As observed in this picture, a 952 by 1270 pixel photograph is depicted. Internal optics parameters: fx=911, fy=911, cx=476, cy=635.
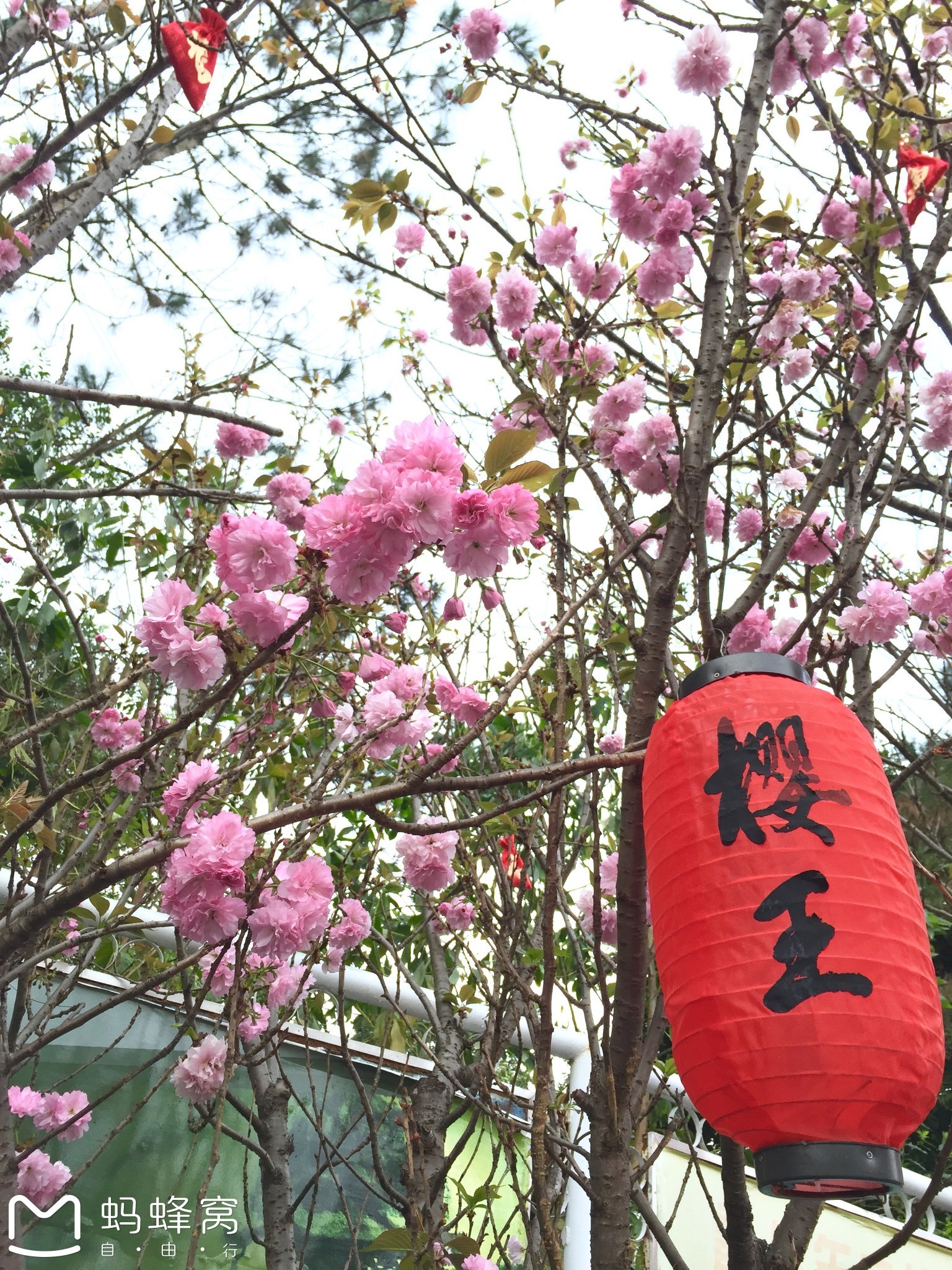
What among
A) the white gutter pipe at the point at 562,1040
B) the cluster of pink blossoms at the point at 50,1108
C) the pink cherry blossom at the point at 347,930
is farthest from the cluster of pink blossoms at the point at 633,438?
the cluster of pink blossoms at the point at 50,1108

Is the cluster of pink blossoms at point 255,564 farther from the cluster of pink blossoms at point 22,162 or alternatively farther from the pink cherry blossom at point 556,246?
the cluster of pink blossoms at point 22,162

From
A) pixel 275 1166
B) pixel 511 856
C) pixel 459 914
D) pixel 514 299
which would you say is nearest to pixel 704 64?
pixel 514 299

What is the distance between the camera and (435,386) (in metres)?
2.98

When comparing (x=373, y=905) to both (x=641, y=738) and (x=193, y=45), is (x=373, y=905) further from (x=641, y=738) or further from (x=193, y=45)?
(x=193, y=45)

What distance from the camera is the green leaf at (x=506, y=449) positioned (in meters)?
0.96

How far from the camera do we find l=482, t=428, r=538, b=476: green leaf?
96 centimetres

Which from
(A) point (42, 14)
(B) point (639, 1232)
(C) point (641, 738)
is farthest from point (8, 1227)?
(B) point (639, 1232)

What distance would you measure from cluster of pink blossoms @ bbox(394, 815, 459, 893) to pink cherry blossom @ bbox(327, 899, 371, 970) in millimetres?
199

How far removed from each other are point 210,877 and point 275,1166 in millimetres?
1321

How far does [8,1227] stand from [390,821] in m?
1.03

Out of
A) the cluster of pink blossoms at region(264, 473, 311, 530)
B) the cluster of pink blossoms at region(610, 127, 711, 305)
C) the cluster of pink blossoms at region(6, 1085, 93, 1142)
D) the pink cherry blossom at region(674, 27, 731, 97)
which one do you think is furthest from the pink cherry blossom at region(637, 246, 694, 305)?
the cluster of pink blossoms at region(6, 1085, 93, 1142)

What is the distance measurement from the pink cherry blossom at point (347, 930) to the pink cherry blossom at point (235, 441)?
3.77 feet

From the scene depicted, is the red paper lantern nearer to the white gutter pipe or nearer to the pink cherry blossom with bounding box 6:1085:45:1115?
the white gutter pipe

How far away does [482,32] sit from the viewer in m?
2.24
